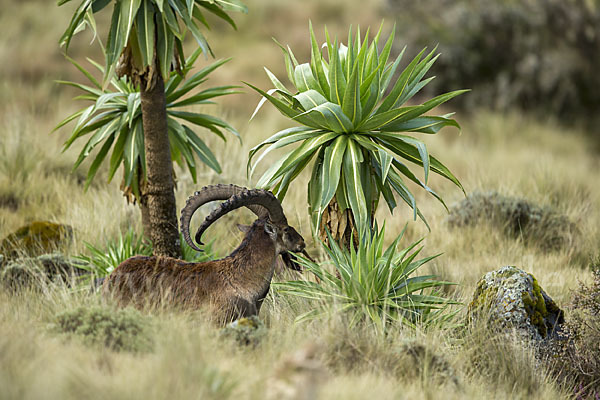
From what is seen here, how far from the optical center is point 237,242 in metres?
7.29

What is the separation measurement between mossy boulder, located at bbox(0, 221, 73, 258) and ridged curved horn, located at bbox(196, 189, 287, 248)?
283cm

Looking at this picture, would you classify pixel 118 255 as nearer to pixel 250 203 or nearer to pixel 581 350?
pixel 250 203

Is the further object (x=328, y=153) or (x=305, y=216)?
(x=305, y=216)

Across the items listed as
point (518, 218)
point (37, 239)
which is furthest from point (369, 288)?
point (518, 218)

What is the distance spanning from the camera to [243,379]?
3.63 metres

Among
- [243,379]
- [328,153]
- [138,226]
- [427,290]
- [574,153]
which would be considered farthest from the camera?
[574,153]

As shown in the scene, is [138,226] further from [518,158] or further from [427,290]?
[518,158]

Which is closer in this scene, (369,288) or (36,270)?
(369,288)

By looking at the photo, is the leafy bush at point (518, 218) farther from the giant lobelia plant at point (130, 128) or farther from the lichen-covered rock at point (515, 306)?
the giant lobelia plant at point (130, 128)

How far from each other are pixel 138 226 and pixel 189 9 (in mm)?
3158

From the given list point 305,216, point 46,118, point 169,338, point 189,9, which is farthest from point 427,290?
point 46,118

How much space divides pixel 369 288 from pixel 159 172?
7.56ft

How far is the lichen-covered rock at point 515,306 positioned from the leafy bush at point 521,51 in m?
12.6

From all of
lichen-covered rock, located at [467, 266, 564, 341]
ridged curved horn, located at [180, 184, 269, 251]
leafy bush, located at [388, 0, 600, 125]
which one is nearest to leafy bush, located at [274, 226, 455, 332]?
lichen-covered rock, located at [467, 266, 564, 341]
